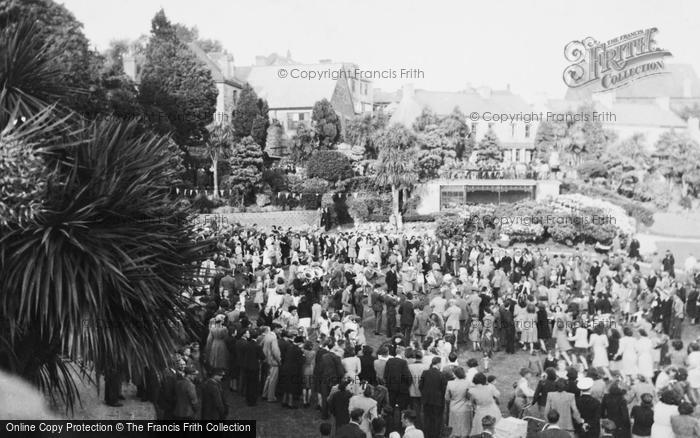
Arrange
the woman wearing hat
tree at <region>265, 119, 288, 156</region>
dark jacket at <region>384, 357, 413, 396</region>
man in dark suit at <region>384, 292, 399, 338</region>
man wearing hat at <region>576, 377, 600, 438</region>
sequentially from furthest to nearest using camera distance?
tree at <region>265, 119, 288, 156</region> < man in dark suit at <region>384, 292, 399, 338</region> < the woman wearing hat < dark jacket at <region>384, 357, 413, 396</region> < man wearing hat at <region>576, 377, 600, 438</region>

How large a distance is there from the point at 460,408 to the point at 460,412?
2.3 inches

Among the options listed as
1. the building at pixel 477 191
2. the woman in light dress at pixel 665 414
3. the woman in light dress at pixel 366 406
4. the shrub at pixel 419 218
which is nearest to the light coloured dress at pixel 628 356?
the woman in light dress at pixel 665 414

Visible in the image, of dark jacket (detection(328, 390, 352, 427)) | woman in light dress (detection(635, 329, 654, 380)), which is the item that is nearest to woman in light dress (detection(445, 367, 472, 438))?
dark jacket (detection(328, 390, 352, 427))

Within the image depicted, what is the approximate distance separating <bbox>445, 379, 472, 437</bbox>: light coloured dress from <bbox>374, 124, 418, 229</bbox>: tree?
29.3 metres

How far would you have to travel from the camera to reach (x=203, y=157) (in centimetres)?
4362

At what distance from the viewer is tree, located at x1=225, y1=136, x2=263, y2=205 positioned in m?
41.5

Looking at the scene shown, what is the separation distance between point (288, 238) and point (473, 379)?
679 inches

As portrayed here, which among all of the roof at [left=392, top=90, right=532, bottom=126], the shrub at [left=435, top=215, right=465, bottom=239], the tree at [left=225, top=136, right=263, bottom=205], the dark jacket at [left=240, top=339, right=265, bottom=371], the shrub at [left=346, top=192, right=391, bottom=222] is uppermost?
the roof at [left=392, top=90, right=532, bottom=126]

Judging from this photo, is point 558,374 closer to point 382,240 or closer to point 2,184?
point 2,184

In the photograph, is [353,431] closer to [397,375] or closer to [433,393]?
[433,393]

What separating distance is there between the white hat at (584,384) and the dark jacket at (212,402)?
545 centimetres

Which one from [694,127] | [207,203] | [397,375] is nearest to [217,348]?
[397,375]

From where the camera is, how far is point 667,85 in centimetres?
8806

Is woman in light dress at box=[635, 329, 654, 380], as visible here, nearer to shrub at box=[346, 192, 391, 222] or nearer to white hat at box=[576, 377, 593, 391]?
white hat at box=[576, 377, 593, 391]
